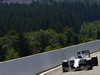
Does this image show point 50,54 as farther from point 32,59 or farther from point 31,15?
point 31,15

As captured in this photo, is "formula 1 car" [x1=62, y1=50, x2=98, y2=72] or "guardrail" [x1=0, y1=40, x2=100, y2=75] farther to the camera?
"formula 1 car" [x1=62, y1=50, x2=98, y2=72]

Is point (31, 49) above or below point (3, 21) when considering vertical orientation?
below

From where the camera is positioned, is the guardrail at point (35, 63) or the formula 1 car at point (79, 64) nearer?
the guardrail at point (35, 63)

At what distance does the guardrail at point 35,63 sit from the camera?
1307cm

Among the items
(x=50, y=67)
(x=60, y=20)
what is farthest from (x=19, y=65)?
(x=60, y=20)

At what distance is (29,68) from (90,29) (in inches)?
5959

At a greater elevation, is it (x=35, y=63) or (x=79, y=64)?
(x=35, y=63)

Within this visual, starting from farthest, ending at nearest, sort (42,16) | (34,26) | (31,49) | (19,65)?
1. (42,16)
2. (34,26)
3. (31,49)
4. (19,65)

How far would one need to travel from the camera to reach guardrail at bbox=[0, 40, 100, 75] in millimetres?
13075

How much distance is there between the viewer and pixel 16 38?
82688mm

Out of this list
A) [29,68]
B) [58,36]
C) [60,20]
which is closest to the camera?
[29,68]

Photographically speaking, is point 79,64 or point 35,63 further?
point 35,63

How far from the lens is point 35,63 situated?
54.3ft

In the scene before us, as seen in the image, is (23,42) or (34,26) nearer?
(23,42)
